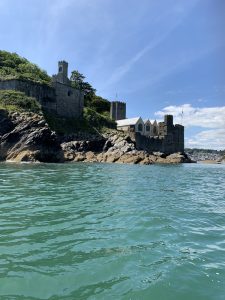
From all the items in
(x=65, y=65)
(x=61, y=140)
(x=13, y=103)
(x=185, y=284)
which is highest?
(x=65, y=65)

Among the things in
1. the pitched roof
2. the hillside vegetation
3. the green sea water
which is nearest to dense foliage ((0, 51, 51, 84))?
the hillside vegetation

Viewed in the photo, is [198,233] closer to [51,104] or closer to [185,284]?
[185,284]

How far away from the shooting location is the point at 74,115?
82.8 meters

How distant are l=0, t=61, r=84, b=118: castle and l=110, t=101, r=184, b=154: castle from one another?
674 inches

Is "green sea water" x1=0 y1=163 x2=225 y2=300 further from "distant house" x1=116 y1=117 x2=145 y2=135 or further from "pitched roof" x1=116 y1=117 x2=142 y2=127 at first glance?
"pitched roof" x1=116 y1=117 x2=142 y2=127

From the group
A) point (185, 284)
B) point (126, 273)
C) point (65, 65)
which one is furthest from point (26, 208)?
point (65, 65)

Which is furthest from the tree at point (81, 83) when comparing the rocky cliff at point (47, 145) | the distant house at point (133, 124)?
Answer: the rocky cliff at point (47, 145)

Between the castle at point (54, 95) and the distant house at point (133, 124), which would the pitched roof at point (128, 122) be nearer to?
the distant house at point (133, 124)

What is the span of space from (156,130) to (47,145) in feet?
192

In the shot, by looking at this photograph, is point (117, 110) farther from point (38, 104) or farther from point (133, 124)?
point (38, 104)

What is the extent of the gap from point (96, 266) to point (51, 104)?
71838 mm

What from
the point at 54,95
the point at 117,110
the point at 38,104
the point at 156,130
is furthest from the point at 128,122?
the point at 38,104

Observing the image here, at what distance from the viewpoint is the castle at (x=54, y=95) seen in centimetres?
7125

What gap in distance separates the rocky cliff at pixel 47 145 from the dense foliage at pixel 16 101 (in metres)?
4.64
